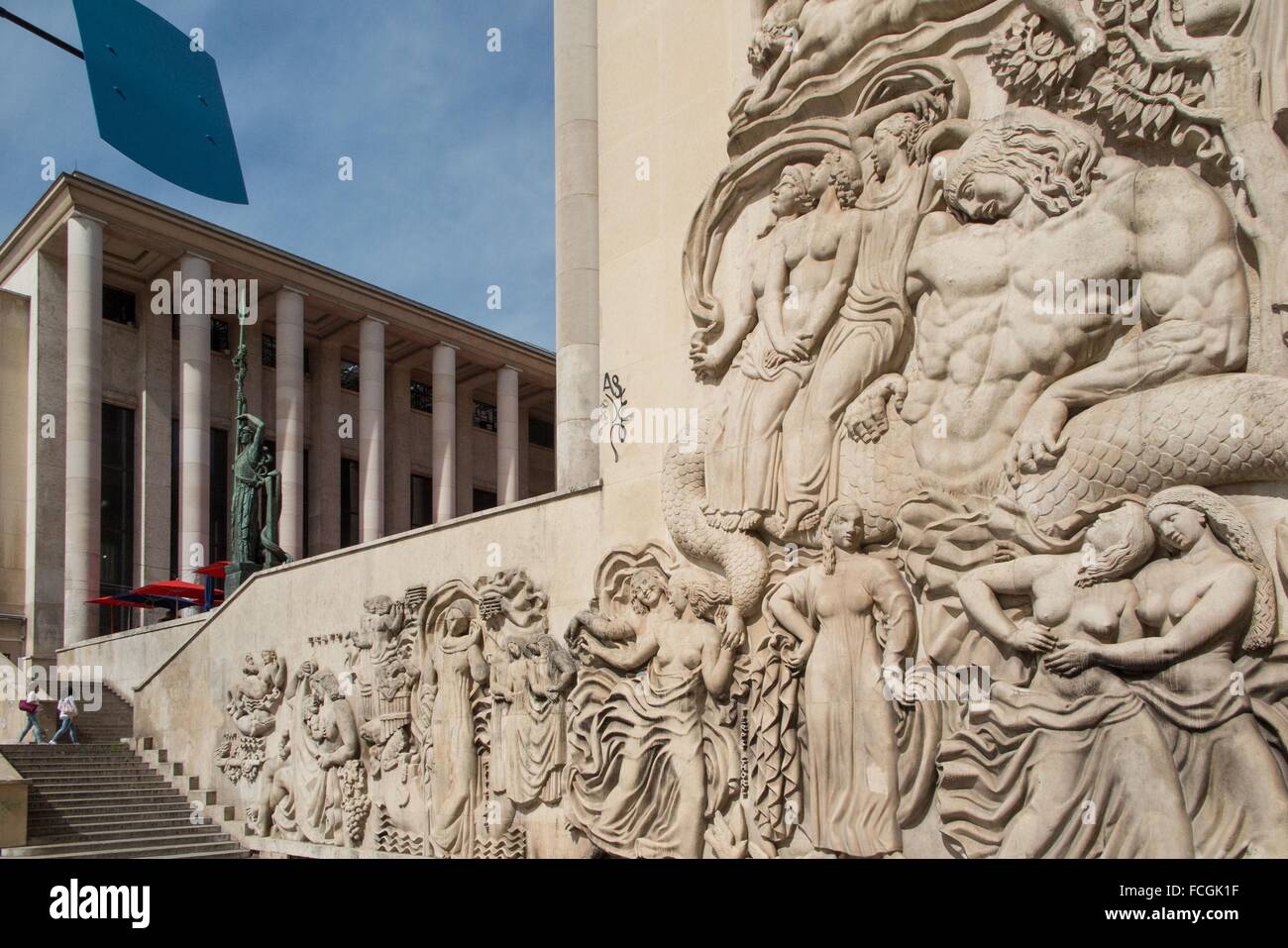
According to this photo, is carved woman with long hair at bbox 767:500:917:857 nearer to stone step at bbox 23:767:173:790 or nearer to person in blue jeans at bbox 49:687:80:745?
stone step at bbox 23:767:173:790

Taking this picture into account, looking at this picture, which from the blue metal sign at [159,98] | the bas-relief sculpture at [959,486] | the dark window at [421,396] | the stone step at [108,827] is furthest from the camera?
the dark window at [421,396]

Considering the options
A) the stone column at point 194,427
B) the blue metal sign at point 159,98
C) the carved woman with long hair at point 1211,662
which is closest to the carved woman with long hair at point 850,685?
the carved woman with long hair at point 1211,662

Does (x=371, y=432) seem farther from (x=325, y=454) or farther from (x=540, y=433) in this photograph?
(x=540, y=433)

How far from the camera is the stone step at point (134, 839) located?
52.4 ft

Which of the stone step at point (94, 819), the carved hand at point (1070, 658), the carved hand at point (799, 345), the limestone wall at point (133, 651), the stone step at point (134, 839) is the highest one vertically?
the carved hand at point (799, 345)

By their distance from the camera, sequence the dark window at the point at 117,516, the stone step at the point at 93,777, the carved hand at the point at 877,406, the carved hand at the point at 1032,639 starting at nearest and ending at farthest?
1. the carved hand at the point at 1032,639
2. the carved hand at the point at 877,406
3. the stone step at the point at 93,777
4. the dark window at the point at 117,516

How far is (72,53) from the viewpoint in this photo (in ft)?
25.9

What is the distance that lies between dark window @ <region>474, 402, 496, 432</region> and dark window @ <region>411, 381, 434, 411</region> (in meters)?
1.95

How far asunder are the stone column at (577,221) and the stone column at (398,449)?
25858 millimetres

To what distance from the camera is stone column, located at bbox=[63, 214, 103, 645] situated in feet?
99.7

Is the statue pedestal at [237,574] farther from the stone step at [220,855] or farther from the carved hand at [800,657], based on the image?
the carved hand at [800,657]

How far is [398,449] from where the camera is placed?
3978 cm

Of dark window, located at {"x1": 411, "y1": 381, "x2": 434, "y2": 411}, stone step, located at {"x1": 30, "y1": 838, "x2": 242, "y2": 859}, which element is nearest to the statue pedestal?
stone step, located at {"x1": 30, "y1": 838, "x2": 242, "y2": 859}
